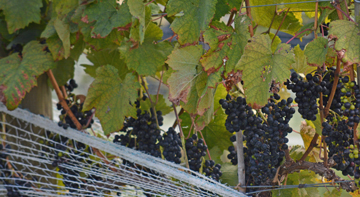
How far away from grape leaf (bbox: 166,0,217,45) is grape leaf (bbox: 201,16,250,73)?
3cm

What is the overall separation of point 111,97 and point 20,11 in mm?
408

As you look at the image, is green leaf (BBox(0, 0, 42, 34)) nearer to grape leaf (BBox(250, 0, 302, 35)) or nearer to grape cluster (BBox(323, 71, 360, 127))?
grape leaf (BBox(250, 0, 302, 35))

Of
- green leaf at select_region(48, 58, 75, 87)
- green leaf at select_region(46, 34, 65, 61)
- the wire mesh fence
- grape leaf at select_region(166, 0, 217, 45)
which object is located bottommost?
the wire mesh fence

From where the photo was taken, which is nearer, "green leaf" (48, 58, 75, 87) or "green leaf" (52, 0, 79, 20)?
"green leaf" (52, 0, 79, 20)

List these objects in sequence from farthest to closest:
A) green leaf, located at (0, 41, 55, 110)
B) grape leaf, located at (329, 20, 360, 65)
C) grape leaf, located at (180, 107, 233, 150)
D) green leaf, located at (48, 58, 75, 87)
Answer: green leaf, located at (48, 58, 75, 87), grape leaf, located at (180, 107, 233, 150), green leaf, located at (0, 41, 55, 110), grape leaf, located at (329, 20, 360, 65)

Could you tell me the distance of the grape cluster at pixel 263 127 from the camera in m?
0.70

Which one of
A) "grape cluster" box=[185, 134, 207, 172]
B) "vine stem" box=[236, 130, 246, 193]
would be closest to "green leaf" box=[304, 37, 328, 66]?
"vine stem" box=[236, 130, 246, 193]

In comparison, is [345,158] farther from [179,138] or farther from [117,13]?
[117,13]

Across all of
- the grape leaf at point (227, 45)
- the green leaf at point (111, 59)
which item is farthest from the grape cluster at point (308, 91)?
the green leaf at point (111, 59)

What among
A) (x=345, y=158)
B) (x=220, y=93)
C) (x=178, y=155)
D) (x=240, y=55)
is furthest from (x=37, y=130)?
(x=345, y=158)

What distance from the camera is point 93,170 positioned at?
101 centimetres

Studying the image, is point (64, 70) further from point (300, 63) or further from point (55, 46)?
point (300, 63)

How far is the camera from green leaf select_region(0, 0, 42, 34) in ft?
3.15

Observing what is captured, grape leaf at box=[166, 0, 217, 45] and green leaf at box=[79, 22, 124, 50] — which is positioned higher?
green leaf at box=[79, 22, 124, 50]
